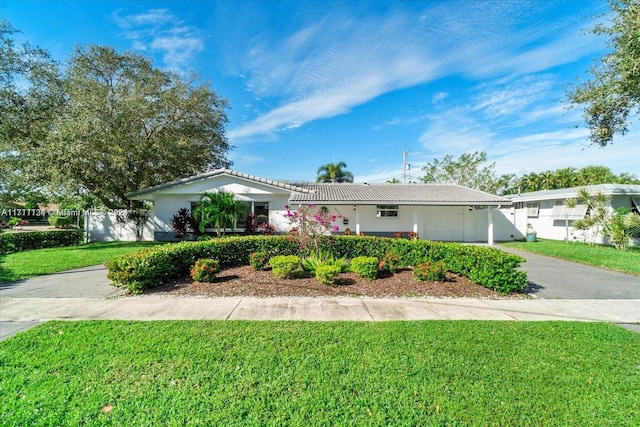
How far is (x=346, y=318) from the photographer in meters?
4.99

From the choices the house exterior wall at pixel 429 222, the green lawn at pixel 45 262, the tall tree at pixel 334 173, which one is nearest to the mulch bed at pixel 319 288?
the green lawn at pixel 45 262

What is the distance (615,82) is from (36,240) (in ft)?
87.9

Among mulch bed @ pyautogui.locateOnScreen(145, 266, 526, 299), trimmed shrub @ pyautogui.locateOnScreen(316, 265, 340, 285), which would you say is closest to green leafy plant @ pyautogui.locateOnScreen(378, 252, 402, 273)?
mulch bed @ pyautogui.locateOnScreen(145, 266, 526, 299)

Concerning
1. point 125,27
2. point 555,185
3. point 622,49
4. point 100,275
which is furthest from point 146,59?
point 555,185

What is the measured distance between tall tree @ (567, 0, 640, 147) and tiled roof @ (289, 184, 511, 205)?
17.8 feet

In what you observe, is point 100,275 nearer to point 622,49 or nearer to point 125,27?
point 125,27

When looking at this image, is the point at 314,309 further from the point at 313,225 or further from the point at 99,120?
the point at 99,120

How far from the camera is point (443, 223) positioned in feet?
59.7

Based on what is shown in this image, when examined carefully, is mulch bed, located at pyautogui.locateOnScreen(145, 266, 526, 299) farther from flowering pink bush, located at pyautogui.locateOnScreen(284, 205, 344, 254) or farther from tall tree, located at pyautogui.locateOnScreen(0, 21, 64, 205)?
tall tree, located at pyautogui.locateOnScreen(0, 21, 64, 205)

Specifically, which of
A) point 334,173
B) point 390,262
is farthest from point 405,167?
point 390,262

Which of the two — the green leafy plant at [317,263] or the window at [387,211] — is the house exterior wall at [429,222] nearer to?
the window at [387,211]

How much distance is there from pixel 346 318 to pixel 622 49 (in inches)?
506

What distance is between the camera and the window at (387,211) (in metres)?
18.0

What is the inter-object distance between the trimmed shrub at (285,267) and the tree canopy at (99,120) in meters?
12.7
